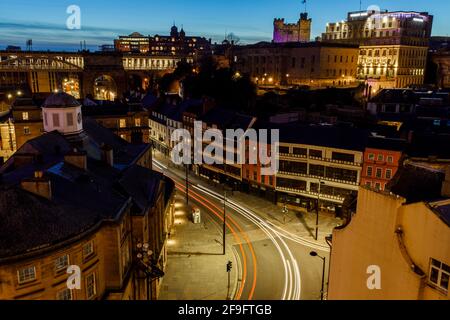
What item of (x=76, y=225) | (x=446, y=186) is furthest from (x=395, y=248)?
(x=76, y=225)

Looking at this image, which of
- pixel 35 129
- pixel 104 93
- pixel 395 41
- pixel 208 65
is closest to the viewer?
pixel 35 129

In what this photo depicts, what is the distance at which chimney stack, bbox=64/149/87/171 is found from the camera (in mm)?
32594

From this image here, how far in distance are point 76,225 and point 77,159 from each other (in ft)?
31.1

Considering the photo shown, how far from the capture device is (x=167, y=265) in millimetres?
43125

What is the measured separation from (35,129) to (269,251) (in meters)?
42.4

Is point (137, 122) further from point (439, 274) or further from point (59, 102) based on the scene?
point (439, 274)

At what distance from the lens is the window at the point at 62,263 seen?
23703 millimetres

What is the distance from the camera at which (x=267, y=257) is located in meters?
45.3

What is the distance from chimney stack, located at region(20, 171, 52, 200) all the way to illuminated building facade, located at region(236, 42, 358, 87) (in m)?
116

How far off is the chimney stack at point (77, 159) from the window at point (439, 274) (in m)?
26.4

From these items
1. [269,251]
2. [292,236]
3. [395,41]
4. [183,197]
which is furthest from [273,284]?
[395,41]

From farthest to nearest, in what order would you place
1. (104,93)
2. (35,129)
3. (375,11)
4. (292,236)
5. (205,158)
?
(104,93) < (375,11) < (205,158) < (35,129) < (292,236)

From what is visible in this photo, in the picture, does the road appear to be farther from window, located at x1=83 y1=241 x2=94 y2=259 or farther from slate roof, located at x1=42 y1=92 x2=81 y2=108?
slate roof, located at x1=42 y1=92 x2=81 y2=108

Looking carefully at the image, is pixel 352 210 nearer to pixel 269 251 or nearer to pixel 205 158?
pixel 269 251
